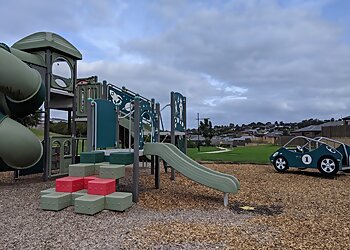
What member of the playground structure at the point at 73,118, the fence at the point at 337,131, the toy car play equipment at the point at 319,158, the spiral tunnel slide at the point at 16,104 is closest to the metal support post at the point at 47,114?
the playground structure at the point at 73,118

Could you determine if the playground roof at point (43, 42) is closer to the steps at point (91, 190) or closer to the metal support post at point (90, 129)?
the metal support post at point (90, 129)

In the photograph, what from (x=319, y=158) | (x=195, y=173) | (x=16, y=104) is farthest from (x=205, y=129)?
(x=195, y=173)

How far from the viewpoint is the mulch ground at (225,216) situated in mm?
3857

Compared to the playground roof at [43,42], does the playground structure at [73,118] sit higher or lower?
lower

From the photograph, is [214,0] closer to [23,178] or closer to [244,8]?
[244,8]

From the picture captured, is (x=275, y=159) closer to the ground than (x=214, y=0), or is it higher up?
closer to the ground

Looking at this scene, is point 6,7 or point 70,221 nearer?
point 70,221

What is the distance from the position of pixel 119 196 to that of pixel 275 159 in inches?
305

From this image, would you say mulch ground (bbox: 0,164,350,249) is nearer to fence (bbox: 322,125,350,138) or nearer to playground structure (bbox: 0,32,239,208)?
playground structure (bbox: 0,32,239,208)

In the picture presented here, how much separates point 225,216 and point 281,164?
691 centimetres

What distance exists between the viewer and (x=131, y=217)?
513 centimetres

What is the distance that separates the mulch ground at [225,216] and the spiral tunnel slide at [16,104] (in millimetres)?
933

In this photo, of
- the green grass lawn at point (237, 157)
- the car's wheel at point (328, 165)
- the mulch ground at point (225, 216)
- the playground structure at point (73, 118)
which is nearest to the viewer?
the mulch ground at point (225, 216)

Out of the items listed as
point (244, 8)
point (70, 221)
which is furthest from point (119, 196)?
point (244, 8)
